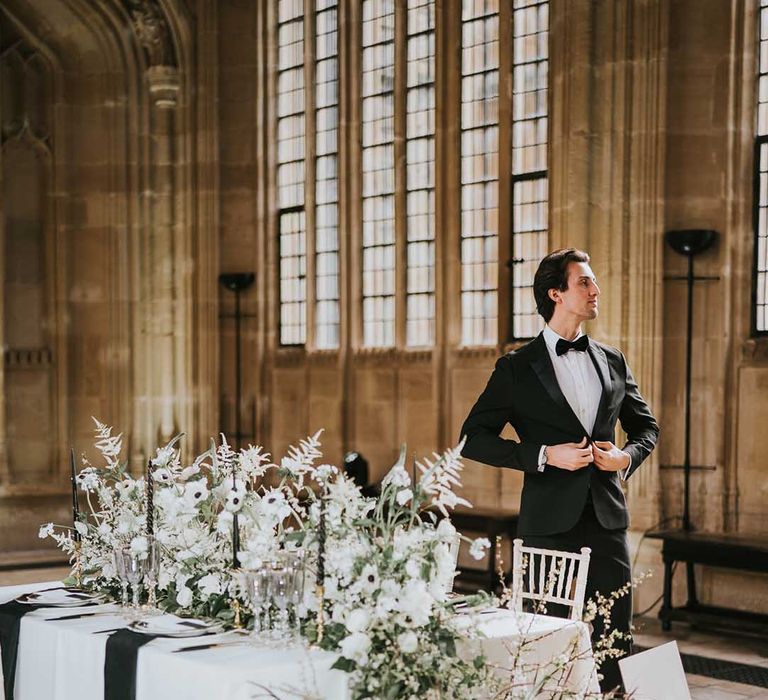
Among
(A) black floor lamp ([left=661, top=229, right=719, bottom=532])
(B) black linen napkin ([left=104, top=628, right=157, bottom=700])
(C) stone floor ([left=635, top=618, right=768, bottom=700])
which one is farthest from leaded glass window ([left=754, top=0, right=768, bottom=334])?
(B) black linen napkin ([left=104, top=628, right=157, bottom=700])

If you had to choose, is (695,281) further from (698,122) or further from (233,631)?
(233,631)

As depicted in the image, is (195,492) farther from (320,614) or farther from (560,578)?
(560,578)

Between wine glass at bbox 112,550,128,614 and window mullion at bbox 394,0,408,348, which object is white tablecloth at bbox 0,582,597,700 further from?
window mullion at bbox 394,0,408,348

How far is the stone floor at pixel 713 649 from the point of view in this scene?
6793mm

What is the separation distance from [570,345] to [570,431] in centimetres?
31

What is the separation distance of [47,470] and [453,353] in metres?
5.13

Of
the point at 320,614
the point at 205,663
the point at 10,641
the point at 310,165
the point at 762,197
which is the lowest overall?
the point at 10,641

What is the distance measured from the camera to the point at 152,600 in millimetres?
3973

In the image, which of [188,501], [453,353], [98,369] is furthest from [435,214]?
[188,501]

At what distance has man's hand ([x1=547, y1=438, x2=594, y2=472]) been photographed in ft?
14.0

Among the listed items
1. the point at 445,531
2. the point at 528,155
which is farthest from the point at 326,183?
the point at 445,531

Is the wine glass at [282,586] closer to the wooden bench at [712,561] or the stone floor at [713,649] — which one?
the stone floor at [713,649]

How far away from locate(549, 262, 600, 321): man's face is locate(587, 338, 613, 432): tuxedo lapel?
0.18 metres

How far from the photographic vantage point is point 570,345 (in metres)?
4.54
